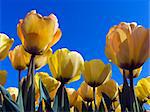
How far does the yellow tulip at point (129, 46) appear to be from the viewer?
1154 millimetres

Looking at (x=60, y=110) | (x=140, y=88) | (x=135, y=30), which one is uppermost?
(x=135, y=30)

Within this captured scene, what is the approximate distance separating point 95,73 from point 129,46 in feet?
1.23

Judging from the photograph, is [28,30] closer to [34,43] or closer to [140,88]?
[34,43]

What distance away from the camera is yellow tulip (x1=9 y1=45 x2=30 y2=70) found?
1.37 metres

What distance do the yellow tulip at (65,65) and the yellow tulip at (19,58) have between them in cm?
11

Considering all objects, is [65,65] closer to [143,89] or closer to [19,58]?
[19,58]

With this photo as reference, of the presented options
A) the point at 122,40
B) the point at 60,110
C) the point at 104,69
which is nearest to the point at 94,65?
the point at 104,69

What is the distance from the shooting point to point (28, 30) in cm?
113

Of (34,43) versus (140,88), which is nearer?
(34,43)

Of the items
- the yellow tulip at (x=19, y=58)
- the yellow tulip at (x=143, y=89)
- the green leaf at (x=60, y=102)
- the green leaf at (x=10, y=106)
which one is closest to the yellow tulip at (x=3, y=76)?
the yellow tulip at (x=19, y=58)

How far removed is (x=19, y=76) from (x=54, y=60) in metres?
0.18

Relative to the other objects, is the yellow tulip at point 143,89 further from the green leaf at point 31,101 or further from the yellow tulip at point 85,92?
the green leaf at point 31,101

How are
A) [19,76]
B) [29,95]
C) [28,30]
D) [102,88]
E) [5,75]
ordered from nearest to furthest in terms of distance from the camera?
[29,95]
[28,30]
[5,75]
[19,76]
[102,88]

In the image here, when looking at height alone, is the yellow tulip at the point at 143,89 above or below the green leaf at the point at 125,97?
above
